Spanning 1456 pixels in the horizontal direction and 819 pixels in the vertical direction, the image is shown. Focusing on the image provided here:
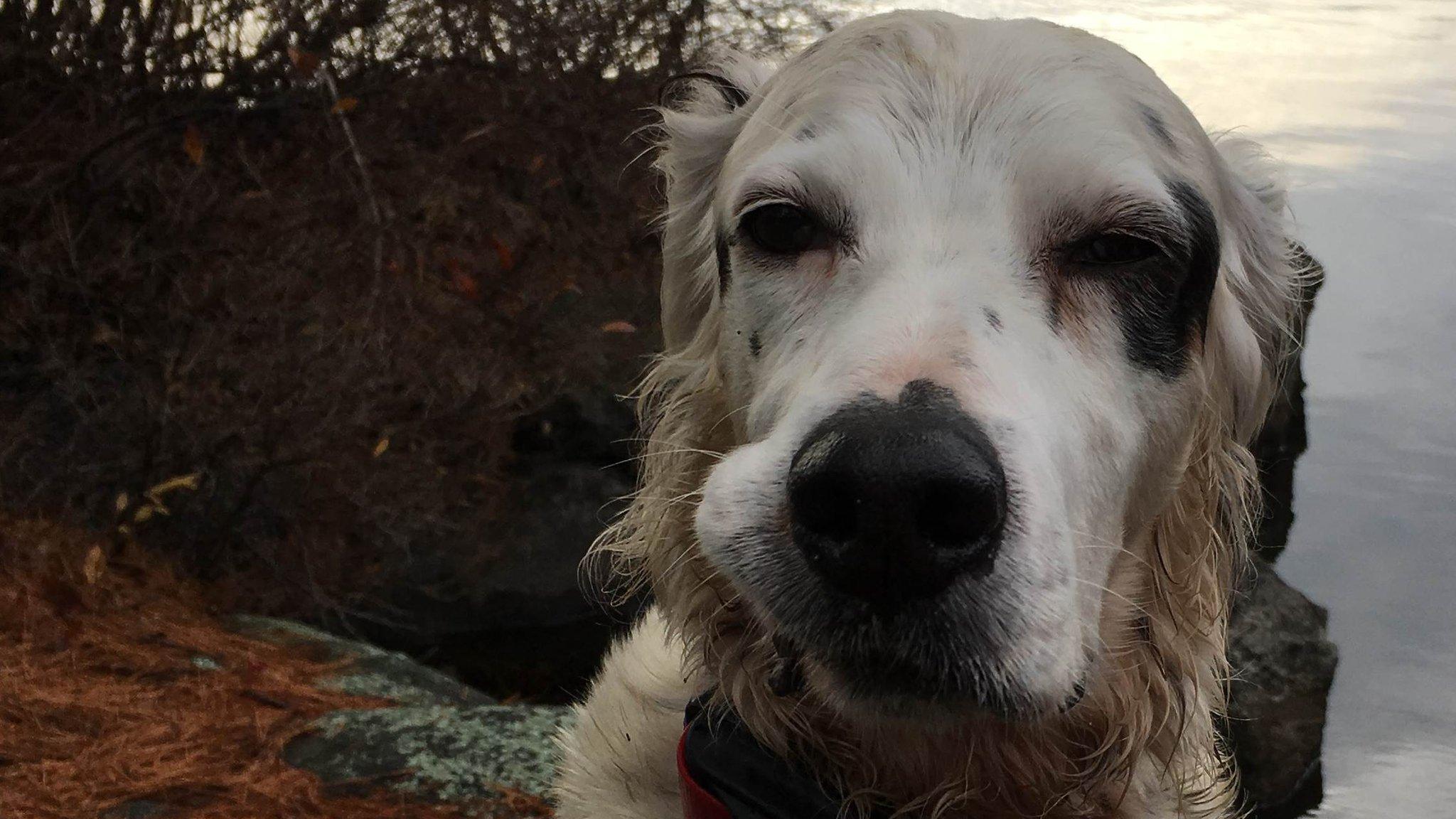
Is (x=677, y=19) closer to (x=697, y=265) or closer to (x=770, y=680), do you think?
(x=697, y=265)

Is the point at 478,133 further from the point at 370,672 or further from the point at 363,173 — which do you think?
the point at 370,672

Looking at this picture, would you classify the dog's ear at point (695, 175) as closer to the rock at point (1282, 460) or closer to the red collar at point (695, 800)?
the red collar at point (695, 800)

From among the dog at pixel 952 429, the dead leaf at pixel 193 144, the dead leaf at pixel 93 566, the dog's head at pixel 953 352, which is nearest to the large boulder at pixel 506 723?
the dead leaf at pixel 93 566

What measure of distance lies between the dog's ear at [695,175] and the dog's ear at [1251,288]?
1.15m

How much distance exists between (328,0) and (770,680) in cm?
618

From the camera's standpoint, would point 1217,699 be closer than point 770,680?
No

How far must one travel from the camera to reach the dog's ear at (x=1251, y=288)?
108 inches

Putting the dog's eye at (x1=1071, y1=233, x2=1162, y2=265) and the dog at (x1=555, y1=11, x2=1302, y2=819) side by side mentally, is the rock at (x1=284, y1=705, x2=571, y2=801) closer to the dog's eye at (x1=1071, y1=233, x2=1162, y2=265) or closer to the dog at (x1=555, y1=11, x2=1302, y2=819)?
the dog at (x1=555, y1=11, x2=1302, y2=819)

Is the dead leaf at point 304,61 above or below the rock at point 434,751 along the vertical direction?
above

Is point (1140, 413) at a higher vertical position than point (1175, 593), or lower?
higher

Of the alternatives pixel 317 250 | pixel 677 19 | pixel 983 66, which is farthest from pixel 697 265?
pixel 677 19

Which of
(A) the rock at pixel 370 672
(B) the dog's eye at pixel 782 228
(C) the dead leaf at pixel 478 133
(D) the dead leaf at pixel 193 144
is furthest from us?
(C) the dead leaf at pixel 478 133

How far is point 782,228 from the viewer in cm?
244

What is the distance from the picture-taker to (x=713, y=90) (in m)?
3.17
